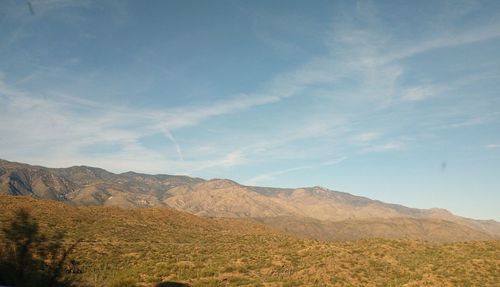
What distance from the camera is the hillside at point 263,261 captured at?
2737 centimetres

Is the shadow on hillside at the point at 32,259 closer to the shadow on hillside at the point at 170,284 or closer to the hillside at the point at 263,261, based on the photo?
the hillside at the point at 263,261

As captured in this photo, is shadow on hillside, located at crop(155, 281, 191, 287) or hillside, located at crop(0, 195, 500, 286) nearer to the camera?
shadow on hillside, located at crop(155, 281, 191, 287)

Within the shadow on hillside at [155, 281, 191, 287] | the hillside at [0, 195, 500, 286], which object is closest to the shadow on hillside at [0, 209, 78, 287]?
the hillside at [0, 195, 500, 286]

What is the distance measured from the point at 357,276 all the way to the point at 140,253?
18479 millimetres

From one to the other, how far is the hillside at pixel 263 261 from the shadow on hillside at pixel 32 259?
4.15ft

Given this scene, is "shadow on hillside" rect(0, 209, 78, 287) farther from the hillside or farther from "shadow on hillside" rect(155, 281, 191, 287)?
"shadow on hillside" rect(155, 281, 191, 287)

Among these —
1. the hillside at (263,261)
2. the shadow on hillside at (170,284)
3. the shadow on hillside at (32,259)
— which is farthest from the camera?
the hillside at (263,261)

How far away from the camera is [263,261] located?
33438 mm

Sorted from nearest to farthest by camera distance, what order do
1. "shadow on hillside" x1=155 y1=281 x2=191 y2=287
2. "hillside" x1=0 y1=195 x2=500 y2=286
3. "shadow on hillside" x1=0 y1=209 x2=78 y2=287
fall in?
"shadow on hillside" x1=0 y1=209 x2=78 y2=287, "shadow on hillside" x1=155 y1=281 x2=191 y2=287, "hillside" x1=0 y1=195 x2=500 y2=286

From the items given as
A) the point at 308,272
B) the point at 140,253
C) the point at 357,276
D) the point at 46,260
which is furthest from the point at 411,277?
Answer: the point at 46,260

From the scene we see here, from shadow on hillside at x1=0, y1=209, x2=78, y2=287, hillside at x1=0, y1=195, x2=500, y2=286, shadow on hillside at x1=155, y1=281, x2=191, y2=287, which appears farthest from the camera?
hillside at x1=0, y1=195, x2=500, y2=286

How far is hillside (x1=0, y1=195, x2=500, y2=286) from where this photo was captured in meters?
27.4

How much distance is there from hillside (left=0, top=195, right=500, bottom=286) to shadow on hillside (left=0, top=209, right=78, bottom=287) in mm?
1263

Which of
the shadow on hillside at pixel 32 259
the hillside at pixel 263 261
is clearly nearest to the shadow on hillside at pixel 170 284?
the hillside at pixel 263 261
